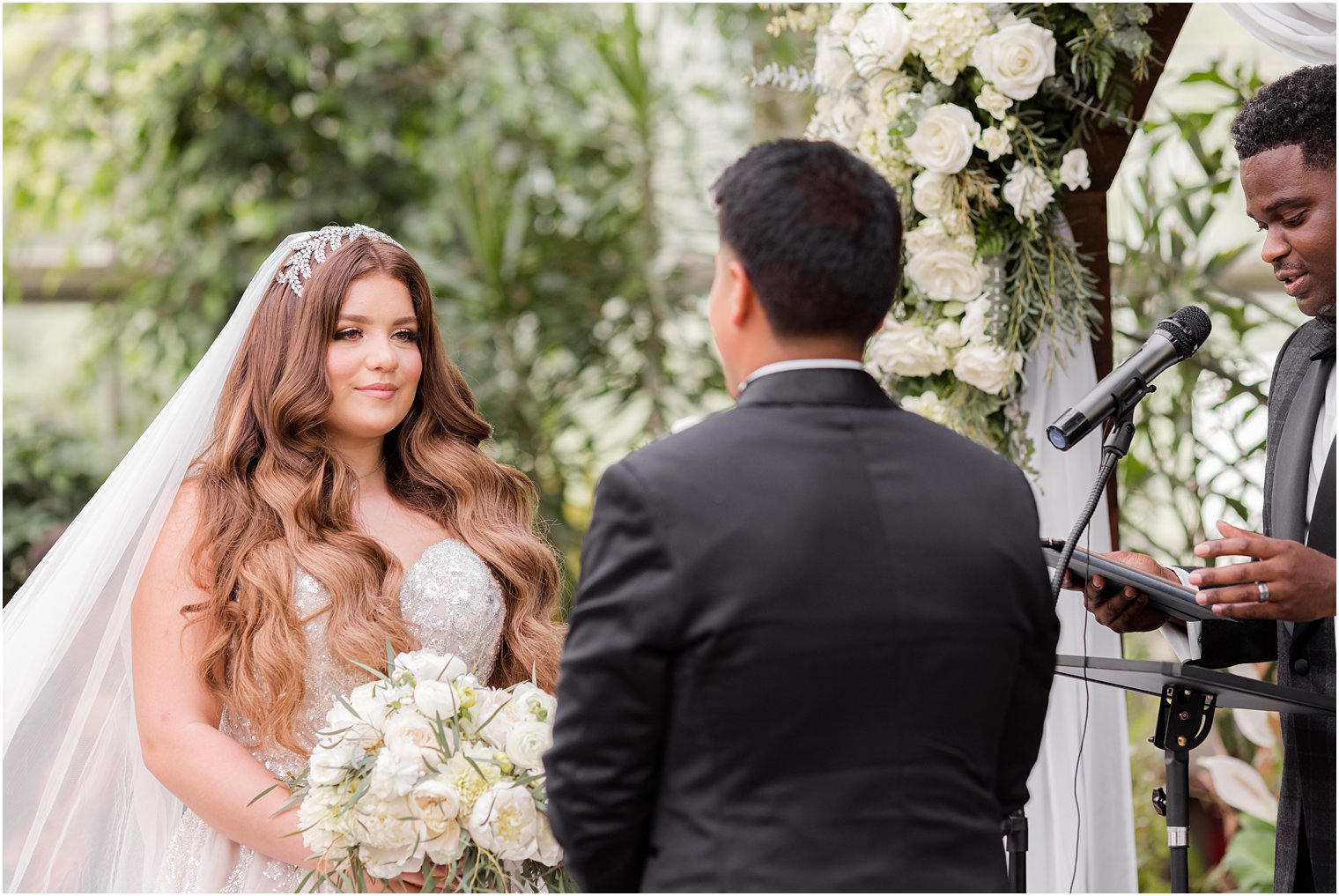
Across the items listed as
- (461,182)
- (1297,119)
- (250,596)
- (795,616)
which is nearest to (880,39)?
(1297,119)

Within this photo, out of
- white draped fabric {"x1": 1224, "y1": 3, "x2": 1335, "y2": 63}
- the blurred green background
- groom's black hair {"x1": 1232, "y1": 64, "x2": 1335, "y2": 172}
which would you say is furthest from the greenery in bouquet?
the blurred green background

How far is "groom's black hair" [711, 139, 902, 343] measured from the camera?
4.91 feet

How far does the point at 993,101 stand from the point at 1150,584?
1.47m

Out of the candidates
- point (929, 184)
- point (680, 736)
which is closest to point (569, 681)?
point (680, 736)

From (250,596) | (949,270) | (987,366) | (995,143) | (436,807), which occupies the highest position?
(995,143)

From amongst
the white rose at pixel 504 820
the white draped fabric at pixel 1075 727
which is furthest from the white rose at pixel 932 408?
the white rose at pixel 504 820

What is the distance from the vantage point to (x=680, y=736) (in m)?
1.48

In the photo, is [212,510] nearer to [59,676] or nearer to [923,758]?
[59,676]

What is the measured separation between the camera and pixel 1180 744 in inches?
83.4

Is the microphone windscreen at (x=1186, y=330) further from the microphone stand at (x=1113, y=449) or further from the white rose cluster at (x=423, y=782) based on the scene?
the white rose cluster at (x=423, y=782)

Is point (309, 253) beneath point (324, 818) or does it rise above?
above

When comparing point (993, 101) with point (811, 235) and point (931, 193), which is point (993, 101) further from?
point (811, 235)

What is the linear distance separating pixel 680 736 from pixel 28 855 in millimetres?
1628

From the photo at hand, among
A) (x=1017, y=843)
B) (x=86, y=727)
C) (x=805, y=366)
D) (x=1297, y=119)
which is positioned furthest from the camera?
(x=86, y=727)
